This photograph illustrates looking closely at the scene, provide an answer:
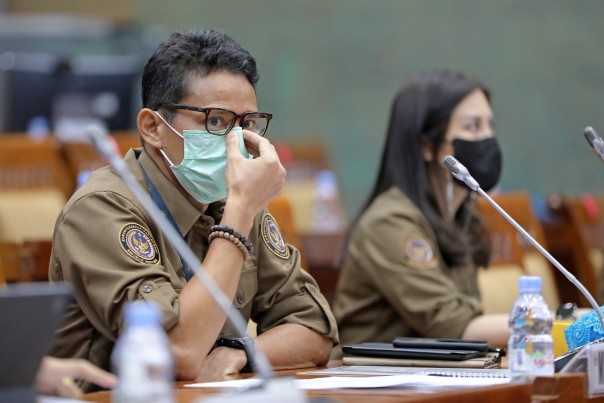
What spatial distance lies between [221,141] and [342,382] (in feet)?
2.17

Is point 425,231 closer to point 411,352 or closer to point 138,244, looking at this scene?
point 411,352

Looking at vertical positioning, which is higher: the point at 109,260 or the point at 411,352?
the point at 109,260

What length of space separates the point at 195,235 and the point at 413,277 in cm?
94

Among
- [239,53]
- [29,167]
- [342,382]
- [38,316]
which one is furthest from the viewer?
[29,167]

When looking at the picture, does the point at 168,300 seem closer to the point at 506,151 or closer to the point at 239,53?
the point at 239,53

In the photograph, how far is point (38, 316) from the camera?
137 centimetres

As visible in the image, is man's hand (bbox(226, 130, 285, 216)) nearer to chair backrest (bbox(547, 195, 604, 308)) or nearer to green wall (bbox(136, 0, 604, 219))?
chair backrest (bbox(547, 195, 604, 308))

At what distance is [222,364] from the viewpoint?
2162 millimetres

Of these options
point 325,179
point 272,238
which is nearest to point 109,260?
point 272,238

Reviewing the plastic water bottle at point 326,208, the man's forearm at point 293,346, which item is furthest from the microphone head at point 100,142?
the plastic water bottle at point 326,208

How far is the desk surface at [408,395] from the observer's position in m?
1.59

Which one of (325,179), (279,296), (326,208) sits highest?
(279,296)

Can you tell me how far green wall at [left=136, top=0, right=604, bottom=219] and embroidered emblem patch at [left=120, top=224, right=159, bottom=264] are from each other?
189 inches

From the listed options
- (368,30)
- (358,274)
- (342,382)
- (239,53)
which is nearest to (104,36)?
(368,30)
